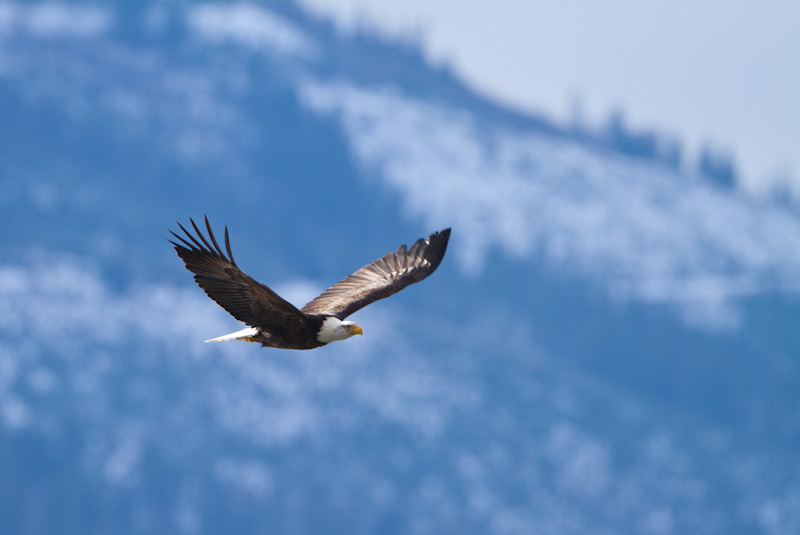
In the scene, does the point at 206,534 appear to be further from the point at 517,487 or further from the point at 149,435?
the point at 517,487

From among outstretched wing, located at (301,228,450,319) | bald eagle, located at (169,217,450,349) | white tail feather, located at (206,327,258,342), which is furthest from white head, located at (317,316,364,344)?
outstretched wing, located at (301,228,450,319)

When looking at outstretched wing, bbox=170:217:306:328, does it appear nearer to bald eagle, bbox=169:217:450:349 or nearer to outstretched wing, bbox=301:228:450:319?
bald eagle, bbox=169:217:450:349

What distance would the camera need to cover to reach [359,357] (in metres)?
179

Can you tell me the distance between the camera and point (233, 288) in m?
13.5

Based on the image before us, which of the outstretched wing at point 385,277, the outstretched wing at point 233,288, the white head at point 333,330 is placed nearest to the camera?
the outstretched wing at point 233,288

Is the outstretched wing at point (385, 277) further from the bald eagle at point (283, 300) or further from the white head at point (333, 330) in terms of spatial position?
the white head at point (333, 330)

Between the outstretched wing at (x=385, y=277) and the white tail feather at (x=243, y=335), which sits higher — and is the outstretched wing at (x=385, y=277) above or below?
above

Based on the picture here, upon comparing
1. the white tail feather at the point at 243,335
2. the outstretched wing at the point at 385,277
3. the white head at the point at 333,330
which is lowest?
the white tail feather at the point at 243,335

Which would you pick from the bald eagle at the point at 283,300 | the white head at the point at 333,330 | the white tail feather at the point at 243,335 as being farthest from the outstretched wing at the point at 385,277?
the white tail feather at the point at 243,335

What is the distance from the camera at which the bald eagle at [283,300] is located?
43.2 ft

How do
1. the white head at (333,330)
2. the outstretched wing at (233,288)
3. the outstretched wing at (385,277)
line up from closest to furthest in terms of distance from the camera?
the outstretched wing at (233,288), the white head at (333,330), the outstretched wing at (385,277)

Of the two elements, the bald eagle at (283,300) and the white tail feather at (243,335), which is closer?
the bald eagle at (283,300)

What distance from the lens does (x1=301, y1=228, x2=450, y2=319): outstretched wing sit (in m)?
16.5

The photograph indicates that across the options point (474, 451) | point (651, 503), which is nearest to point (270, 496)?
point (474, 451)
